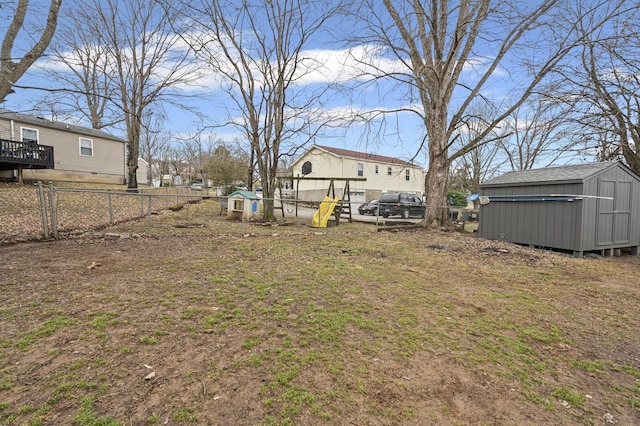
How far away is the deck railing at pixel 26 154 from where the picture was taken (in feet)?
45.2

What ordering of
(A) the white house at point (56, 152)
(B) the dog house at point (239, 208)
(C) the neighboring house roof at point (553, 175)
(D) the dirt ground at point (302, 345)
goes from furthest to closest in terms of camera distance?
(A) the white house at point (56, 152) → (B) the dog house at point (239, 208) → (C) the neighboring house roof at point (553, 175) → (D) the dirt ground at point (302, 345)

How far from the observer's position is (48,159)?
51.5 ft

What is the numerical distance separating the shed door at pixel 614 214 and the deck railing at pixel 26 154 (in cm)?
2203

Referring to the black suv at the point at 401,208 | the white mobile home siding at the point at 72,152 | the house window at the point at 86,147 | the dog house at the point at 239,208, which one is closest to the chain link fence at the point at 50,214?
the dog house at the point at 239,208

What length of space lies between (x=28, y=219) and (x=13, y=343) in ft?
26.8

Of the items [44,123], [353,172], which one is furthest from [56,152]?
[353,172]

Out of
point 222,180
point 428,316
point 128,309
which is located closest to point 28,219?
point 128,309

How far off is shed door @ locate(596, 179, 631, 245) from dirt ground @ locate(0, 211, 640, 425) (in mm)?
3665

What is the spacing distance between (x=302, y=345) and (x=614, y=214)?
33.2 feet

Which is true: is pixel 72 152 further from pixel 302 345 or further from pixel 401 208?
pixel 302 345

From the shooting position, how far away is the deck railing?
13.8 m

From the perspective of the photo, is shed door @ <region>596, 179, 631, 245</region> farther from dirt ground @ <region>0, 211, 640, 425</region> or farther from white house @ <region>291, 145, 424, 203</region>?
white house @ <region>291, 145, 424, 203</region>

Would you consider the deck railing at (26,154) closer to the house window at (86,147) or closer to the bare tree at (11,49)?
the house window at (86,147)

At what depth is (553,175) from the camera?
8.70 m
